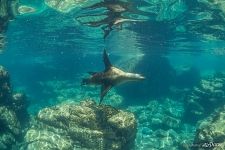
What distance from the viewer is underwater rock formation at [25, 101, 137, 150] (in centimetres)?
1252

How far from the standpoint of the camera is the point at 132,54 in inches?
2072

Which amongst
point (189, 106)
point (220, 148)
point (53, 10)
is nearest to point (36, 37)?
point (53, 10)

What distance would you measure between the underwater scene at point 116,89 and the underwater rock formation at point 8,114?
6 centimetres

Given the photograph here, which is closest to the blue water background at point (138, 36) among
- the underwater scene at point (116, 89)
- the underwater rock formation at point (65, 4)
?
the underwater scene at point (116, 89)

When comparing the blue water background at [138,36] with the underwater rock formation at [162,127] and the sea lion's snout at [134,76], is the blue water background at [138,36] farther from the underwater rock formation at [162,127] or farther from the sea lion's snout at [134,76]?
the sea lion's snout at [134,76]

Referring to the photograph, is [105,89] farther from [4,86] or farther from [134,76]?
[4,86]

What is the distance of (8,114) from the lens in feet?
57.4

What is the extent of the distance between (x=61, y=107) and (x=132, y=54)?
129 ft

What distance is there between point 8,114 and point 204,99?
17080mm

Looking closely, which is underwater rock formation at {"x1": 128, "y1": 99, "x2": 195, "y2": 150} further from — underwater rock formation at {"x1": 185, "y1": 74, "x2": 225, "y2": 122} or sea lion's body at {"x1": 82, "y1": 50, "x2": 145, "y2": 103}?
sea lion's body at {"x1": 82, "y1": 50, "x2": 145, "y2": 103}

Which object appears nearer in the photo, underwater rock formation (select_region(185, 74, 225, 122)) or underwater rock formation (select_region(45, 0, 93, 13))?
underwater rock formation (select_region(45, 0, 93, 13))

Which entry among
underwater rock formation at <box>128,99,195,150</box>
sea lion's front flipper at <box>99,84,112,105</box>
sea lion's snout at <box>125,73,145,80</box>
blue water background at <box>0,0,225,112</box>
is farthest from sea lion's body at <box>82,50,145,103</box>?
blue water background at <box>0,0,225,112</box>

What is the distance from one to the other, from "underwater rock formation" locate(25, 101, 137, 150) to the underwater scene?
43 mm

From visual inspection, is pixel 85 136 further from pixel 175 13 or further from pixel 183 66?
pixel 183 66
